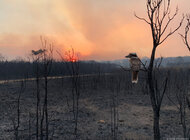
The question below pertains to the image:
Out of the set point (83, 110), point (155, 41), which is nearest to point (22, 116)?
point (83, 110)

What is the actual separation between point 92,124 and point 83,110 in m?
3.01

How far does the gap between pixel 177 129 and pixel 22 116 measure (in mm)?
10590

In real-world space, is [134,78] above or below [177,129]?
above

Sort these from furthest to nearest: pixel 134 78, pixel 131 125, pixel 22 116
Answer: pixel 22 116 < pixel 131 125 < pixel 134 78

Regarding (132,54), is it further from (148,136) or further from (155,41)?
(148,136)

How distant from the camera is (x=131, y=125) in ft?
28.1

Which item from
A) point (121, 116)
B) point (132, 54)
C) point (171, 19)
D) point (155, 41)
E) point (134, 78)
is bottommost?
point (121, 116)

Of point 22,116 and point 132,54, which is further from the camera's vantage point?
point 22,116

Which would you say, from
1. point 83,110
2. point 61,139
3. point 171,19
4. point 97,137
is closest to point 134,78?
point 171,19

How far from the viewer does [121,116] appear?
1034 cm

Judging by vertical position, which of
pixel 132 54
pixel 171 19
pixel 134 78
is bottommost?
pixel 134 78

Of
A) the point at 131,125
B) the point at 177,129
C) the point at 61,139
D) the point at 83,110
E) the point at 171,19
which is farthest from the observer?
the point at 83,110

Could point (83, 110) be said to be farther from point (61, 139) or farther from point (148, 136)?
point (148, 136)

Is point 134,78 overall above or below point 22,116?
above
